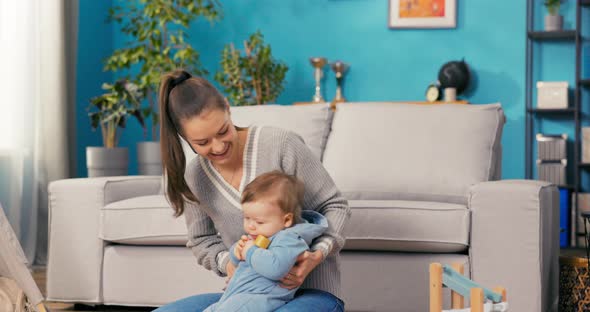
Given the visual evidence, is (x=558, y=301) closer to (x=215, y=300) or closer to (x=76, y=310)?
(x=215, y=300)

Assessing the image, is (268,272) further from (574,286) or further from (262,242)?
(574,286)

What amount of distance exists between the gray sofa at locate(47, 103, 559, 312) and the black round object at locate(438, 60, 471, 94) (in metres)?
2.35

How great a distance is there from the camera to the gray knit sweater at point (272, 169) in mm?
1891

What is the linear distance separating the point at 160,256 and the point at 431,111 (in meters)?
1.18

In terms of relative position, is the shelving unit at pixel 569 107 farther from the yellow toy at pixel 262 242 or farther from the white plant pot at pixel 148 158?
the yellow toy at pixel 262 242

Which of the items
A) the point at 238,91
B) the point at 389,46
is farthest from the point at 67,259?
the point at 389,46

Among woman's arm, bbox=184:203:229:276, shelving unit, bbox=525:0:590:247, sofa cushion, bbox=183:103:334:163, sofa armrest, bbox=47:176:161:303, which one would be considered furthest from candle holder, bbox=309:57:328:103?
woman's arm, bbox=184:203:229:276

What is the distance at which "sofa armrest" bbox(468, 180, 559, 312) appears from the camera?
262cm

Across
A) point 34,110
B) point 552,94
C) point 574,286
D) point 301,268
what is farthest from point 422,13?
point 301,268

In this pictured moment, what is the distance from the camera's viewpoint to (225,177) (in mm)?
1931

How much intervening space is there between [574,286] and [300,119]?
1228mm

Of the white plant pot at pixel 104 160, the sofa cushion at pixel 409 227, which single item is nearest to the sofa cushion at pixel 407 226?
the sofa cushion at pixel 409 227

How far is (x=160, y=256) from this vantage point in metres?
3.05

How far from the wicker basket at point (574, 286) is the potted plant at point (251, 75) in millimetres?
3013
